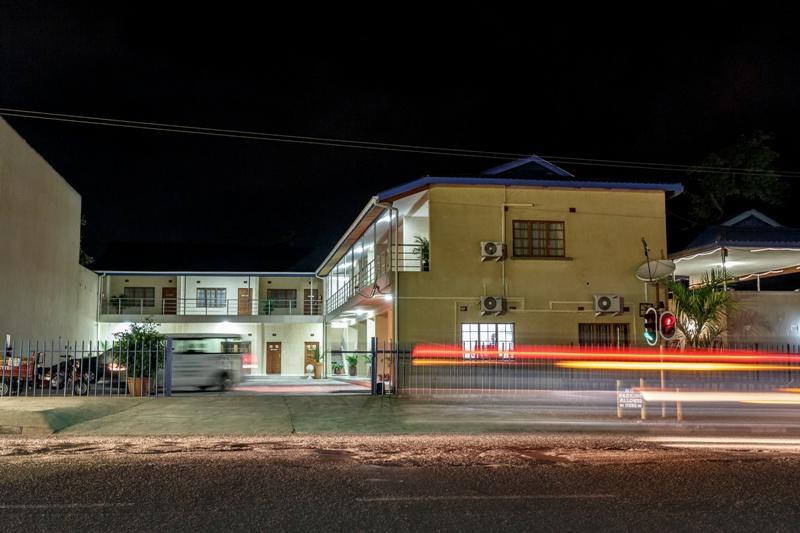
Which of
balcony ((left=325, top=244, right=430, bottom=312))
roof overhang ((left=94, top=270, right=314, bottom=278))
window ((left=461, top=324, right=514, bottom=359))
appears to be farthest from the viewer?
roof overhang ((left=94, top=270, right=314, bottom=278))

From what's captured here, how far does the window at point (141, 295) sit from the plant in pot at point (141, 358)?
20.9m

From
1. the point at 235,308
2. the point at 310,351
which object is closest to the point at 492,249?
the point at 310,351

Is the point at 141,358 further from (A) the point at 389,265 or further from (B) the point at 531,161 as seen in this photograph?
(B) the point at 531,161

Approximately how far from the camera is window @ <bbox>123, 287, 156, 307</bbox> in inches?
1613

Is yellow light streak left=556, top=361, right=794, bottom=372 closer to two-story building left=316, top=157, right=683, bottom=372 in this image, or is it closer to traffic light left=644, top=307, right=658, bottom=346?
traffic light left=644, top=307, right=658, bottom=346

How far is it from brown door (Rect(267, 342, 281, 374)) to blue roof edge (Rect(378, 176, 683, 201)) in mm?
20050

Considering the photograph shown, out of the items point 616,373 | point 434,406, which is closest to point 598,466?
point 434,406

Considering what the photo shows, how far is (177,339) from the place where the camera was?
2450 cm

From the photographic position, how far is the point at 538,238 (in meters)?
22.3

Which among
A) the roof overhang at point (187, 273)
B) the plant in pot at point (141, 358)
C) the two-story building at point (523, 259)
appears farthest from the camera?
the roof overhang at point (187, 273)

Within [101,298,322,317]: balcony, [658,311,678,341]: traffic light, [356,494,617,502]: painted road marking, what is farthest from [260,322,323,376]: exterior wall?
[356,494,617,502]: painted road marking

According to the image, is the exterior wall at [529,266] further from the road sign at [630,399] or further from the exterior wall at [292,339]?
the exterior wall at [292,339]

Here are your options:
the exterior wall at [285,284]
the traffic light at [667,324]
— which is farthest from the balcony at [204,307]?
the traffic light at [667,324]

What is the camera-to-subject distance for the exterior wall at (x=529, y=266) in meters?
21.3
